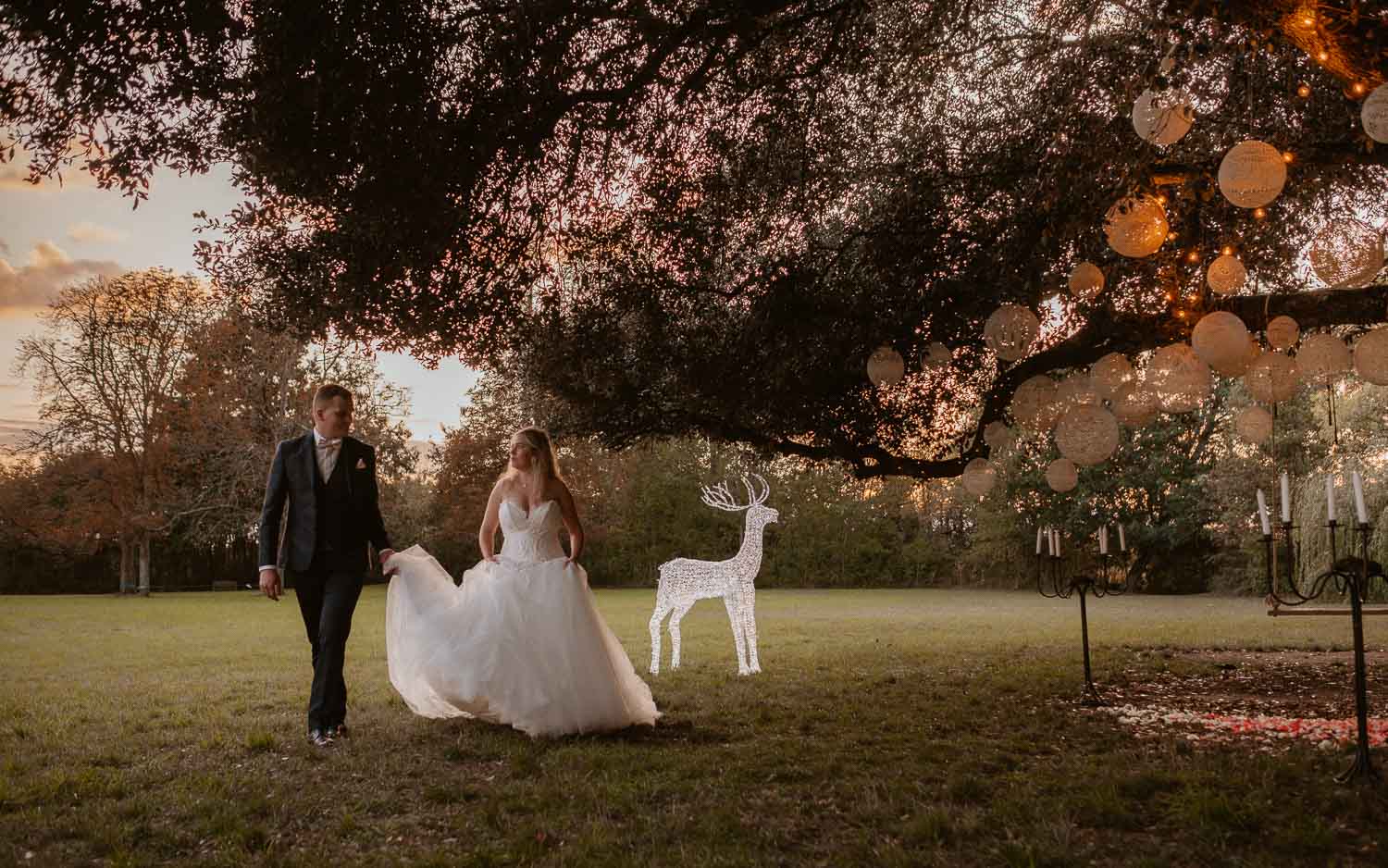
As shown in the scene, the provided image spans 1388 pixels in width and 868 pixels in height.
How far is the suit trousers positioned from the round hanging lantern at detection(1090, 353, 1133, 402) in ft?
19.9

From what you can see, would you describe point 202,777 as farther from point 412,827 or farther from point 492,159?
point 492,159

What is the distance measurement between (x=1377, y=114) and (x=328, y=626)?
257 inches

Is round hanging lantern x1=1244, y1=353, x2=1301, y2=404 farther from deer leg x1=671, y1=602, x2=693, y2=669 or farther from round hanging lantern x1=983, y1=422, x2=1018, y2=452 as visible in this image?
deer leg x1=671, y1=602, x2=693, y2=669

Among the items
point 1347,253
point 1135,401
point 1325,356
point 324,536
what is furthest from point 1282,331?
point 324,536

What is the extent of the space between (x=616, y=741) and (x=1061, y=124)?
573 centimetres

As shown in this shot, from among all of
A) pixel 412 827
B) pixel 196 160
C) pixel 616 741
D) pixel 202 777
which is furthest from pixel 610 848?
pixel 196 160

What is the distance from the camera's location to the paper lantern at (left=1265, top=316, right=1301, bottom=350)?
24.5 feet

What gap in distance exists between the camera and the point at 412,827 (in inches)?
164

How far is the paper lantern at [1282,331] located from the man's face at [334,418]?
7.12 meters

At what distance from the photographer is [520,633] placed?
6.23 meters

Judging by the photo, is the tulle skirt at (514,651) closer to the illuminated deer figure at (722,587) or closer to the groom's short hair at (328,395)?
the groom's short hair at (328,395)

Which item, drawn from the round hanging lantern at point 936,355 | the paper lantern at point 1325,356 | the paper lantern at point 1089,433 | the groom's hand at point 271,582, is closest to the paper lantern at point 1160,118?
the paper lantern at point 1325,356

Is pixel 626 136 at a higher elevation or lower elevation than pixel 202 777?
higher

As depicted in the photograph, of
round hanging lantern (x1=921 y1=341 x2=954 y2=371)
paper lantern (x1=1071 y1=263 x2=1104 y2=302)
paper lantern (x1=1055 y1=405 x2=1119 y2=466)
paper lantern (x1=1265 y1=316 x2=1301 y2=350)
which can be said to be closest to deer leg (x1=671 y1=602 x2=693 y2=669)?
round hanging lantern (x1=921 y1=341 x2=954 y2=371)
